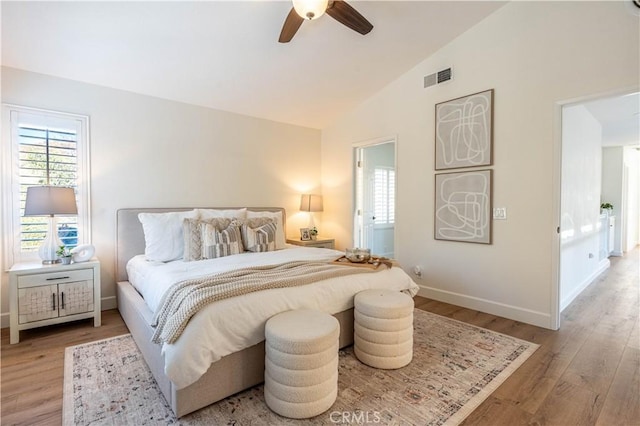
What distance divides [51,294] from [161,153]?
72.7 inches

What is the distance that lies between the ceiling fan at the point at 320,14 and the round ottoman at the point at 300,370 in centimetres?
205

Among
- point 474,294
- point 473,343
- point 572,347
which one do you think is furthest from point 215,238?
point 572,347

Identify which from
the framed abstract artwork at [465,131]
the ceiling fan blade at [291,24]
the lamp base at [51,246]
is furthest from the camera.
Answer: the framed abstract artwork at [465,131]

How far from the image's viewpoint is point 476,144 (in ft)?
11.4

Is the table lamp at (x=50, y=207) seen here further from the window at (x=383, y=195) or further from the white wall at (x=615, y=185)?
the white wall at (x=615, y=185)

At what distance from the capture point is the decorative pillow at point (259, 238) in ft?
11.4

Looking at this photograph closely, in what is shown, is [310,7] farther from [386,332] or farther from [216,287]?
[386,332]

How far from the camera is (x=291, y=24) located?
7.92ft

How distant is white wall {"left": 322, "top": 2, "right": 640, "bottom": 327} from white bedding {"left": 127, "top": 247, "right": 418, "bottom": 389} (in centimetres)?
115

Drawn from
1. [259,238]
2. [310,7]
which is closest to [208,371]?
[259,238]

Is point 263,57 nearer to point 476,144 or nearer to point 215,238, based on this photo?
point 215,238

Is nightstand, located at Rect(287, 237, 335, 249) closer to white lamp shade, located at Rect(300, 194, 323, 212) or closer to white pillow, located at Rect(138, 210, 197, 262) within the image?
white lamp shade, located at Rect(300, 194, 323, 212)

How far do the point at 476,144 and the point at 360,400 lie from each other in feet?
9.59

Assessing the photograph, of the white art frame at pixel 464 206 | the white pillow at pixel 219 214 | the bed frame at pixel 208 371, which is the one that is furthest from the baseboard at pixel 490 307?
the white pillow at pixel 219 214
